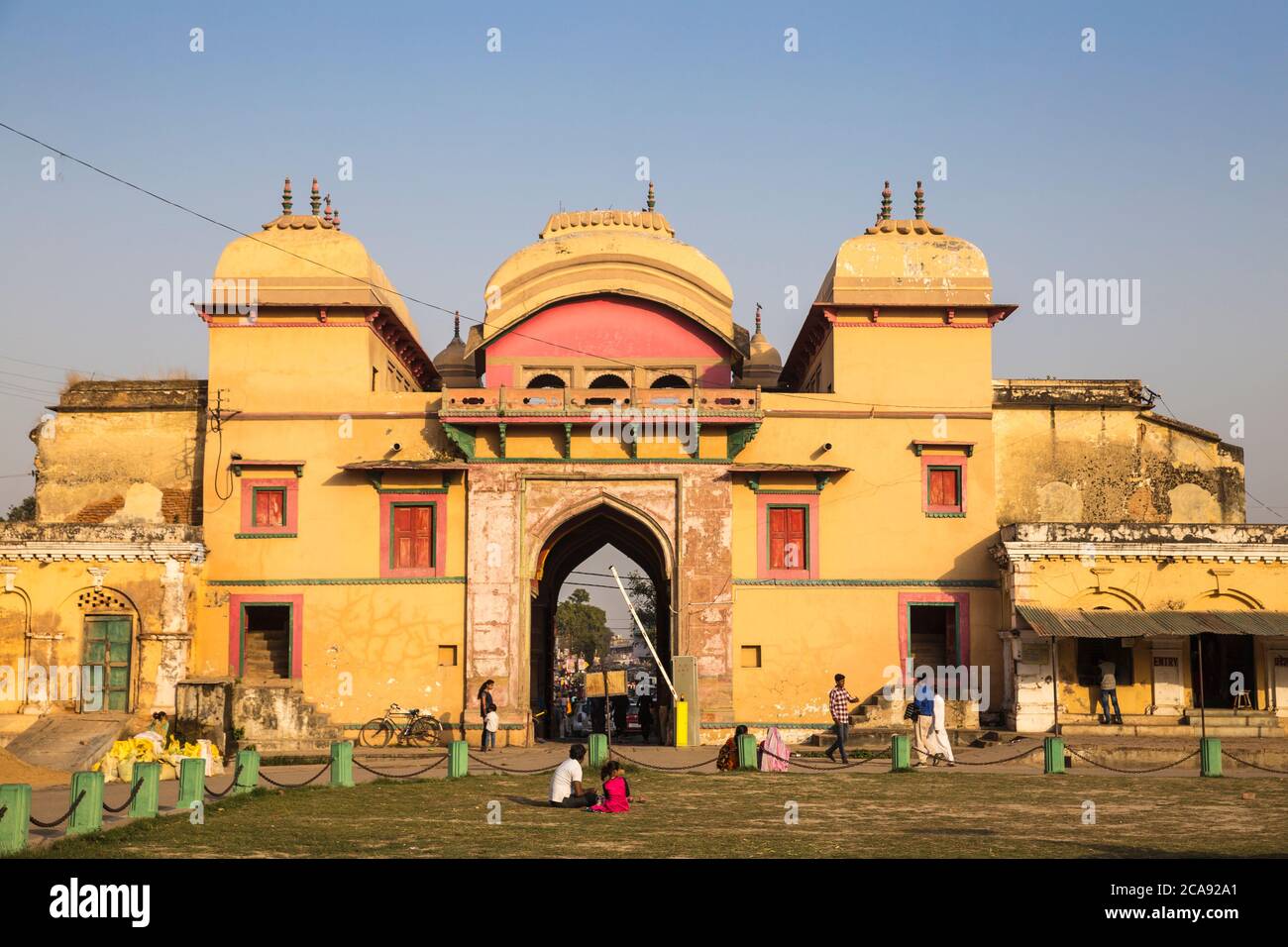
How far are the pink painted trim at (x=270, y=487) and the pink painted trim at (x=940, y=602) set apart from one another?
11.1 metres

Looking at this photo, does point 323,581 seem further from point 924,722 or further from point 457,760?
point 924,722

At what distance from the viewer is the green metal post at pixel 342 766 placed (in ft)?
66.5

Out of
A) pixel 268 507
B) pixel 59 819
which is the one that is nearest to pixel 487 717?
pixel 268 507

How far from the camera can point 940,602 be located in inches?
1097

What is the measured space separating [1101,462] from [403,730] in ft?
46.6

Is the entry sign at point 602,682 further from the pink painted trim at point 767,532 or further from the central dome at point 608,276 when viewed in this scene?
the central dome at point 608,276

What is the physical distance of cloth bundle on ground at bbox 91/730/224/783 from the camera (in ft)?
72.1

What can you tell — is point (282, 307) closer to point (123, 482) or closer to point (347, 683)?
point (123, 482)

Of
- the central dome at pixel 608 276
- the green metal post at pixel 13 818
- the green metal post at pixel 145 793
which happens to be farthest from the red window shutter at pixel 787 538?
the green metal post at pixel 13 818

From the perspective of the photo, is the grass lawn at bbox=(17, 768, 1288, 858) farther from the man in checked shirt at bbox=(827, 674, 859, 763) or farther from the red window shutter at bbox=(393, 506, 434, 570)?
the red window shutter at bbox=(393, 506, 434, 570)

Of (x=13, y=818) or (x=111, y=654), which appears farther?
(x=111, y=654)

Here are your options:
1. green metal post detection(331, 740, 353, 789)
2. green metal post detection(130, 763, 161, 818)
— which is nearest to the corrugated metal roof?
green metal post detection(331, 740, 353, 789)

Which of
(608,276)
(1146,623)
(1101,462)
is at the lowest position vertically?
(1146,623)
